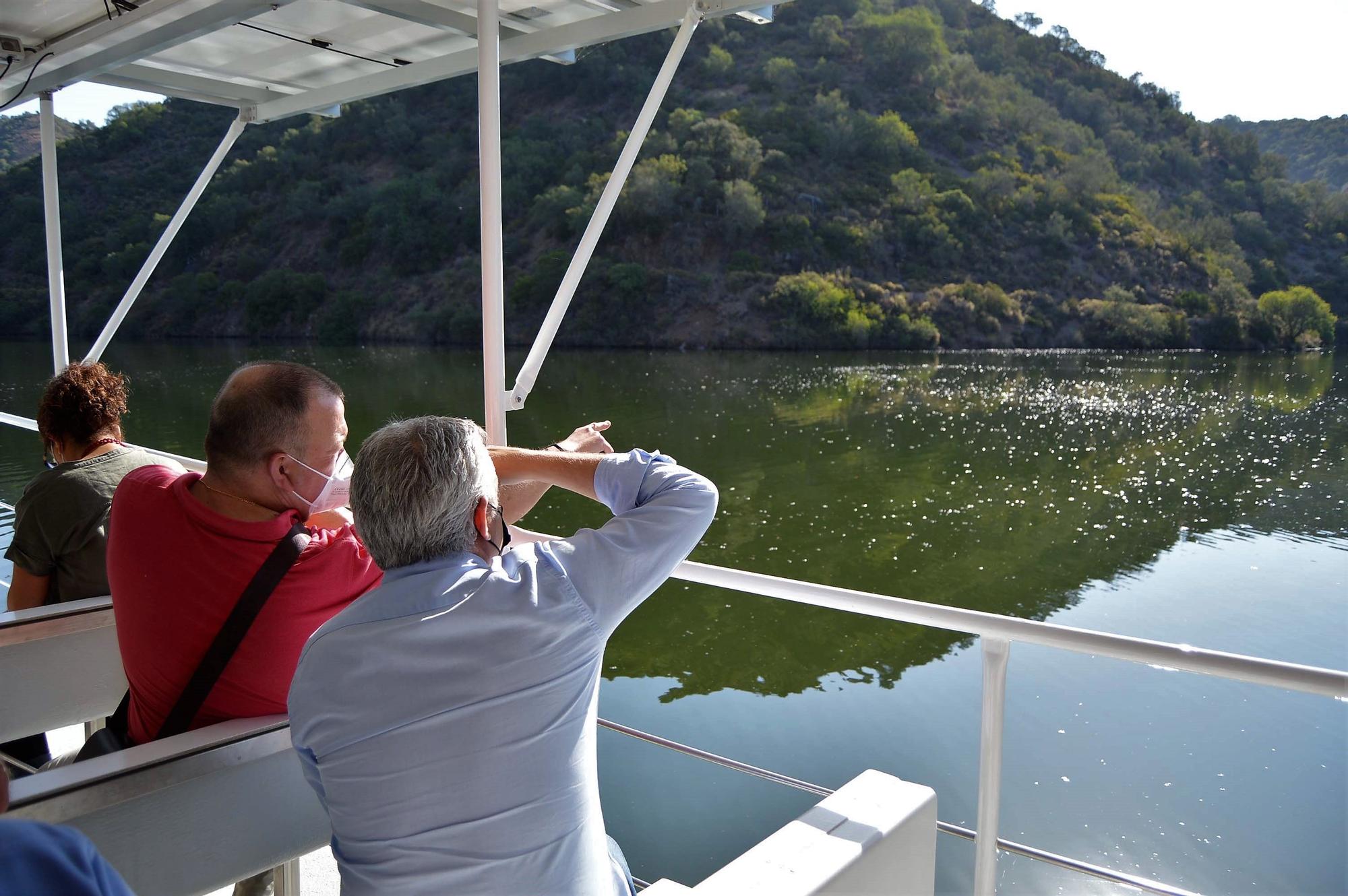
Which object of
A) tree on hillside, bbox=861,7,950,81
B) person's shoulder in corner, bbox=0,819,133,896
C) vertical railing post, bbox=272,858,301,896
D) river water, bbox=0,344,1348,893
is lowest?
river water, bbox=0,344,1348,893

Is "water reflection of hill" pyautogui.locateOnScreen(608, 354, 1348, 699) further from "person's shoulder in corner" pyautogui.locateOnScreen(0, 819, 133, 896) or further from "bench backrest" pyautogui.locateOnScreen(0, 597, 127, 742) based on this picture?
"person's shoulder in corner" pyautogui.locateOnScreen(0, 819, 133, 896)

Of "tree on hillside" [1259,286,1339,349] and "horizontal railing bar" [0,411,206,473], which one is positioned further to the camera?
"tree on hillside" [1259,286,1339,349]

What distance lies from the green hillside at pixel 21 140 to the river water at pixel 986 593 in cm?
1071

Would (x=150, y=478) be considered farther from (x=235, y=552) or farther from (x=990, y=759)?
(x=990, y=759)

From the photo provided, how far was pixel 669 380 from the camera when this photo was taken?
24406 millimetres

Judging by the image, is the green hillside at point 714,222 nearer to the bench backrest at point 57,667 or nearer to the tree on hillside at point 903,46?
the tree on hillside at point 903,46

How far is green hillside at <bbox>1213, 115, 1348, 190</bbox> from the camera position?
1666 inches

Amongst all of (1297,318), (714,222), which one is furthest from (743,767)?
(1297,318)

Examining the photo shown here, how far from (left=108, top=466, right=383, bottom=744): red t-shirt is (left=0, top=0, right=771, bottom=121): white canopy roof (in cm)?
137

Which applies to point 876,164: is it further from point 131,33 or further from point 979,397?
point 131,33

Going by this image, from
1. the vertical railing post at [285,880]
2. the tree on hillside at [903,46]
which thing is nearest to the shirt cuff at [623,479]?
the vertical railing post at [285,880]

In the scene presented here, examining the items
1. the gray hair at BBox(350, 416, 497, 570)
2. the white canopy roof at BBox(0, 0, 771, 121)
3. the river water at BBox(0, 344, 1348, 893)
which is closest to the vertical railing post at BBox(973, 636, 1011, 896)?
the gray hair at BBox(350, 416, 497, 570)

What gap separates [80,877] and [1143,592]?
39.0 feet

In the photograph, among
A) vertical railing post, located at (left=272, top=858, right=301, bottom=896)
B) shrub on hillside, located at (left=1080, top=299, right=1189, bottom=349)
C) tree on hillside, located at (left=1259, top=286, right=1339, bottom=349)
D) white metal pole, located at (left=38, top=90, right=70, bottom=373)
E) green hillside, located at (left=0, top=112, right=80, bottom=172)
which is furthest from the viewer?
tree on hillside, located at (left=1259, top=286, right=1339, bottom=349)
